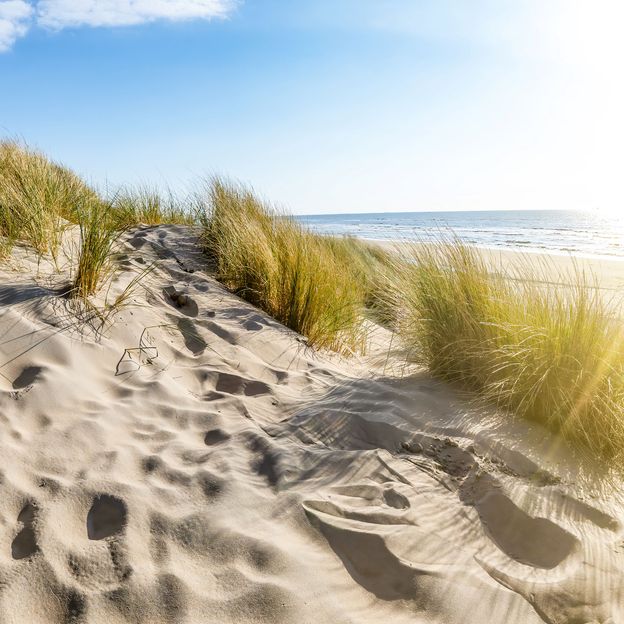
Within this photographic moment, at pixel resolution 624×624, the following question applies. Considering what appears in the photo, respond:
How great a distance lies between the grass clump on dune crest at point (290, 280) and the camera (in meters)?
3.89

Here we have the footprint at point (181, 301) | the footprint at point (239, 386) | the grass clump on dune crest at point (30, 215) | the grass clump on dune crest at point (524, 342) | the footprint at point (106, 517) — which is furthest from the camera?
the footprint at point (181, 301)

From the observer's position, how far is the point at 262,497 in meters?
1.78

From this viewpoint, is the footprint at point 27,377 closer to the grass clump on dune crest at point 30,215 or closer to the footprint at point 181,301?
the grass clump on dune crest at point 30,215

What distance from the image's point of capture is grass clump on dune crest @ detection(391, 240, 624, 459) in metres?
2.32

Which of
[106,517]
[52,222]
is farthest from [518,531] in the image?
[52,222]

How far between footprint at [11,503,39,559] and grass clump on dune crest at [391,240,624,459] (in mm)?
2027

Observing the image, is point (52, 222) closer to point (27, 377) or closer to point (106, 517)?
point (27, 377)

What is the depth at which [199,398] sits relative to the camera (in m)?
2.52

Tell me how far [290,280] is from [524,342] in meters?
1.90

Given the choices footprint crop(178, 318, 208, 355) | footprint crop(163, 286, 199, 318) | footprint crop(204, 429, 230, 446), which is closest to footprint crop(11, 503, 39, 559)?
footprint crop(204, 429, 230, 446)

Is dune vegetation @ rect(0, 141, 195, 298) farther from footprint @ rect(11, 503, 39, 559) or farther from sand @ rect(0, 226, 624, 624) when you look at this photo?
footprint @ rect(11, 503, 39, 559)

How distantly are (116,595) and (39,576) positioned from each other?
0.70 ft

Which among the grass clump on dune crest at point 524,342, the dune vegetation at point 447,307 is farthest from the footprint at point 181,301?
the grass clump on dune crest at point 524,342

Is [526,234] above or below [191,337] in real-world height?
above
